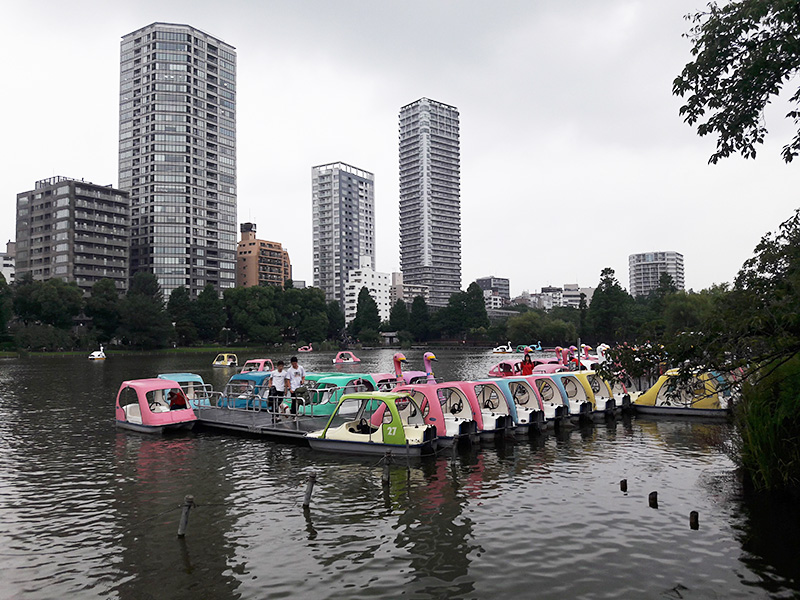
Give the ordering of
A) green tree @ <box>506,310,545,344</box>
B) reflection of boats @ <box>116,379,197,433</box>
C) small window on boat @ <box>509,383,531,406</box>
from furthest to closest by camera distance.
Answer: green tree @ <box>506,310,545,344</box>
small window on boat @ <box>509,383,531,406</box>
reflection of boats @ <box>116,379,197,433</box>

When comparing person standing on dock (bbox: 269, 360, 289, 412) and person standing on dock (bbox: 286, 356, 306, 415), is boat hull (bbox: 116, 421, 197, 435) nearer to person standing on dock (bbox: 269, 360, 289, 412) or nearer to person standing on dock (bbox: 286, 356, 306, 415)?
person standing on dock (bbox: 269, 360, 289, 412)

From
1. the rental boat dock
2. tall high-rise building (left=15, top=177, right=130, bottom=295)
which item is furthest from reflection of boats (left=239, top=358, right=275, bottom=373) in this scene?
tall high-rise building (left=15, top=177, right=130, bottom=295)

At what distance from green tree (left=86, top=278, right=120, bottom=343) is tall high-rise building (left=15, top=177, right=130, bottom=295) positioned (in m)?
35.1

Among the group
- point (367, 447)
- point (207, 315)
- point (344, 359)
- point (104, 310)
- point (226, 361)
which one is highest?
→ point (104, 310)

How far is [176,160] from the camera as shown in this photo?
14150 cm

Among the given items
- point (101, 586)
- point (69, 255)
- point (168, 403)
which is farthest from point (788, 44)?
point (69, 255)

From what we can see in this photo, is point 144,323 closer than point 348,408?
No

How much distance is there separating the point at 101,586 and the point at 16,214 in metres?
154

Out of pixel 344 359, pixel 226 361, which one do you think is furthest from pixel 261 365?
pixel 344 359

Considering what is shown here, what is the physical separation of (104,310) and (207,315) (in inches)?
767

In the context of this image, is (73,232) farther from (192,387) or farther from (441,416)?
(441,416)

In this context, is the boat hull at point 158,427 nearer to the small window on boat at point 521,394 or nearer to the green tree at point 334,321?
the small window on boat at point 521,394

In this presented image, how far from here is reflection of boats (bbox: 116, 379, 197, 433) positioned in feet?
72.4

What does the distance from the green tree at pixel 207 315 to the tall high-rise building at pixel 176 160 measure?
97.5 ft
